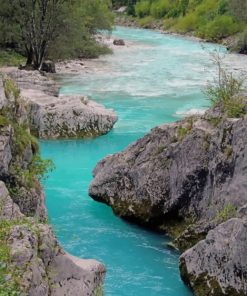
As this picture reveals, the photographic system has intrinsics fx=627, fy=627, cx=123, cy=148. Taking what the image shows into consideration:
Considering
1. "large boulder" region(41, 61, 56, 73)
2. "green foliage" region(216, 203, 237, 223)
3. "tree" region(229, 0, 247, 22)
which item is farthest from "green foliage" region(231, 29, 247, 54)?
"green foliage" region(216, 203, 237, 223)

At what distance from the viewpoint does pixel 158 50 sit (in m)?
41.3

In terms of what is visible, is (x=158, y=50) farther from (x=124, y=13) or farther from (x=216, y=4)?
(x=124, y=13)

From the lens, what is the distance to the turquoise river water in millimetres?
10602

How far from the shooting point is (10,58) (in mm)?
33406

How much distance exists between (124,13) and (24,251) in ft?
246

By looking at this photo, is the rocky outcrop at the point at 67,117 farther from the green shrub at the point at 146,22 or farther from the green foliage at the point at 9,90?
the green shrub at the point at 146,22

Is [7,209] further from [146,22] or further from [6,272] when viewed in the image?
[146,22]

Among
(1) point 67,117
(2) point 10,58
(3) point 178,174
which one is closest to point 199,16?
(2) point 10,58

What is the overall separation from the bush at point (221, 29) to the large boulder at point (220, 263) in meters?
43.2

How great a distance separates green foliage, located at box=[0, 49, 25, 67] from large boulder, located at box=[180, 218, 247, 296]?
78.1 feet

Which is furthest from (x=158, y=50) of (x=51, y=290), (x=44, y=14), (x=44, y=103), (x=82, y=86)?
(x=51, y=290)

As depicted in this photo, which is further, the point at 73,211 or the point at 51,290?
the point at 73,211

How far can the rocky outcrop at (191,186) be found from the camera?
9.48 meters

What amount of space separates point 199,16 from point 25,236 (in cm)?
5734
